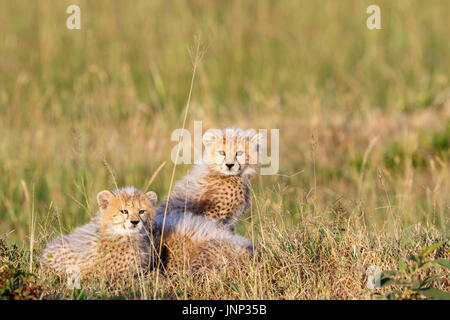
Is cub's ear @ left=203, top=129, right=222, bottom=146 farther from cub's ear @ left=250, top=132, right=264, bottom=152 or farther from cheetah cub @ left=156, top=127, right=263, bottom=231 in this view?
cub's ear @ left=250, top=132, right=264, bottom=152

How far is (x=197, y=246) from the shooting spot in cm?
512

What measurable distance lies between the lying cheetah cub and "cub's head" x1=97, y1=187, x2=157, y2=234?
281 mm

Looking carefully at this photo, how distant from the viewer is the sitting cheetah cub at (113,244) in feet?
15.9

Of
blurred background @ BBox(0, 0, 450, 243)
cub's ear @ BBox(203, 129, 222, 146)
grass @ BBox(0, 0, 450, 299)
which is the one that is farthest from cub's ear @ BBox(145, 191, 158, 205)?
blurred background @ BBox(0, 0, 450, 243)

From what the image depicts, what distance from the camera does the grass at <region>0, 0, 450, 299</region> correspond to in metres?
6.94

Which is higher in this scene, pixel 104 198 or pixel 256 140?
pixel 256 140

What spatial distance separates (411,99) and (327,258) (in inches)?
260

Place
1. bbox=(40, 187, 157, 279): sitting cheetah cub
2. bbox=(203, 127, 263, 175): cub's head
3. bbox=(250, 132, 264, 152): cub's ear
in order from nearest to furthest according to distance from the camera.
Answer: bbox=(40, 187, 157, 279): sitting cheetah cub → bbox=(203, 127, 263, 175): cub's head → bbox=(250, 132, 264, 152): cub's ear

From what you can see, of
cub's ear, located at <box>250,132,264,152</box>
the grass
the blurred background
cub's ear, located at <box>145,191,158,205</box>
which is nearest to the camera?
cub's ear, located at <box>145,191,158,205</box>

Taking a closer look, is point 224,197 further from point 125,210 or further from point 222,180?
point 125,210

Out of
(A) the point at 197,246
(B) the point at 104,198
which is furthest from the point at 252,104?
(B) the point at 104,198

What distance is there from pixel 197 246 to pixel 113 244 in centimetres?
62

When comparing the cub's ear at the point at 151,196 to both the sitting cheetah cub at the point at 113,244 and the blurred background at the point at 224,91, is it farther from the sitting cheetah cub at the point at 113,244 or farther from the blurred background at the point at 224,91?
the blurred background at the point at 224,91
